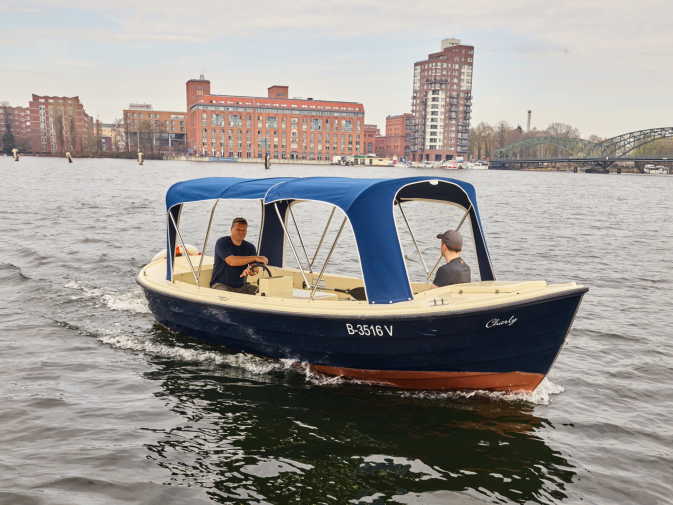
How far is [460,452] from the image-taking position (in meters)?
7.47

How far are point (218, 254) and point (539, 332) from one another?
566 centimetres

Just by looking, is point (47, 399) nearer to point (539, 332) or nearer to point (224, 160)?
point (539, 332)

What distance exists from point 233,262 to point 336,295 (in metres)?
1.91

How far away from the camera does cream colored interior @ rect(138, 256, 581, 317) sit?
25.8ft

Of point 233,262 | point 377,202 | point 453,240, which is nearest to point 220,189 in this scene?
point 233,262

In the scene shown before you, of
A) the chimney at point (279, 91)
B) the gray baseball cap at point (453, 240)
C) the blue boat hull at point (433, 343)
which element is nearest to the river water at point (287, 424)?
the blue boat hull at point (433, 343)

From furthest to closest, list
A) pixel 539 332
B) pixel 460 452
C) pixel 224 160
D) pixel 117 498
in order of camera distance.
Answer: pixel 224 160
pixel 539 332
pixel 460 452
pixel 117 498

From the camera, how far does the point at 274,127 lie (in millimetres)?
173875

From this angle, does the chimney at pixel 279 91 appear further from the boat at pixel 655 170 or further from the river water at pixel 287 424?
the river water at pixel 287 424

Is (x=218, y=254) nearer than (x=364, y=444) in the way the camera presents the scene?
No

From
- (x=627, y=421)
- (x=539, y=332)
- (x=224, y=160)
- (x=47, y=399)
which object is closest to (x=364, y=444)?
(x=539, y=332)

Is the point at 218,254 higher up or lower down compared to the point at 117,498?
higher up

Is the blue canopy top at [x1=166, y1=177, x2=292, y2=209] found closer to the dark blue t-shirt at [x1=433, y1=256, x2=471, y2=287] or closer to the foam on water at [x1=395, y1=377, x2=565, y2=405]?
the dark blue t-shirt at [x1=433, y1=256, x2=471, y2=287]

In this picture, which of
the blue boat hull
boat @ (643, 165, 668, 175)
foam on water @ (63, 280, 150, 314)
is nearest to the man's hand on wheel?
the blue boat hull
